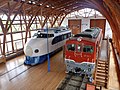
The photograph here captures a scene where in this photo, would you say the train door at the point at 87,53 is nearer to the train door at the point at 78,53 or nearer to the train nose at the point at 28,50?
the train door at the point at 78,53

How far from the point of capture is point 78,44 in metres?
6.52

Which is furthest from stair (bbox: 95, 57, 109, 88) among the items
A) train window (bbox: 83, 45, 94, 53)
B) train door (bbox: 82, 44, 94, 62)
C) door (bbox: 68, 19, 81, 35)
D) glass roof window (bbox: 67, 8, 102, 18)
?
door (bbox: 68, 19, 81, 35)

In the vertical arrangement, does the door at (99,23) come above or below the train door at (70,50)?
above

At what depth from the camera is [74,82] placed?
19.0 ft

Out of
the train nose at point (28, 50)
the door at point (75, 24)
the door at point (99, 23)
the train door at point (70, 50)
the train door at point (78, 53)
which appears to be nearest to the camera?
the train door at point (78, 53)

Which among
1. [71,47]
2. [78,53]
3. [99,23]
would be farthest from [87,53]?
[99,23]

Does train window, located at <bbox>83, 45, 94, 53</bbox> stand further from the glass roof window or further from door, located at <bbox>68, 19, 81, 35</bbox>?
door, located at <bbox>68, 19, 81, 35</bbox>

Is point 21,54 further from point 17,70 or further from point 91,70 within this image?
point 91,70

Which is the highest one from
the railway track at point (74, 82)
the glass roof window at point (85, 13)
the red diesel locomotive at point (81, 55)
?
the glass roof window at point (85, 13)

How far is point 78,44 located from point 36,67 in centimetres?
389

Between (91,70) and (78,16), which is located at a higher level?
(78,16)

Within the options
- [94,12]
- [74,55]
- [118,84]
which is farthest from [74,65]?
[94,12]

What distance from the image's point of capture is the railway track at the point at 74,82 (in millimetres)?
5305

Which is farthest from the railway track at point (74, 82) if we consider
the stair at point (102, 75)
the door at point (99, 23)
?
the door at point (99, 23)
